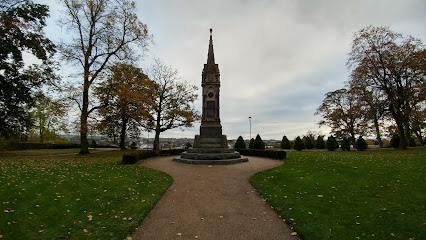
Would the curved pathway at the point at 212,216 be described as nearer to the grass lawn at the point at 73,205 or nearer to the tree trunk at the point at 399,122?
the grass lawn at the point at 73,205

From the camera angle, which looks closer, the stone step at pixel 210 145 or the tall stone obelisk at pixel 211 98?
the stone step at pixel 210 145

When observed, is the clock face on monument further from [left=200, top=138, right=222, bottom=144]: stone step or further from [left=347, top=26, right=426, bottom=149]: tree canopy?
[left=347, top=26, right=426, bottom=149]: tree canopy

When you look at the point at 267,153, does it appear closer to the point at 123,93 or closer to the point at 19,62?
the point at 123,93

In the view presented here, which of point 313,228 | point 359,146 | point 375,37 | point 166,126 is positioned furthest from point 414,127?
point 166,126

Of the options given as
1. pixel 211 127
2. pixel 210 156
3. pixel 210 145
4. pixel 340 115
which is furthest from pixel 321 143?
pixel 210 156

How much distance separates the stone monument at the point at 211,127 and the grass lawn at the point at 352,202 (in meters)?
7.52

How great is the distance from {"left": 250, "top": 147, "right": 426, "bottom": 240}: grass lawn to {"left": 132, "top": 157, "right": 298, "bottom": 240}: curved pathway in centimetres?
53

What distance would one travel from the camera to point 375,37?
24297 mm

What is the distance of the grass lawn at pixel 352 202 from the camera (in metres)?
4.61

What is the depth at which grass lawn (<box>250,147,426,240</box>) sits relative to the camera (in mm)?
4605

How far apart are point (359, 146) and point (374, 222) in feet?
92.9

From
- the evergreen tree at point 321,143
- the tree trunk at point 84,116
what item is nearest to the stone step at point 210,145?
the tree trunk at point 84,116

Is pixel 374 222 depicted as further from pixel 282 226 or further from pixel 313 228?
pixel 282 226

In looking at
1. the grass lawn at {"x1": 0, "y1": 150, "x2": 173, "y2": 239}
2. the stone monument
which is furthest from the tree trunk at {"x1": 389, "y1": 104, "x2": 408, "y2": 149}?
the grass lawn at {"x1": 0, "y1": 150, "x2": 173, "y2": 239}
